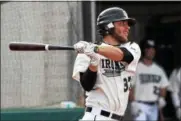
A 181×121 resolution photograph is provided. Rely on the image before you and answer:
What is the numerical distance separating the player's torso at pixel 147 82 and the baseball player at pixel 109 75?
3314mm

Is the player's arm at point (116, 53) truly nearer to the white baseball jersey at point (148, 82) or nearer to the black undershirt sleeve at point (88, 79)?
the black undershirt sleeve at point (88, 79)

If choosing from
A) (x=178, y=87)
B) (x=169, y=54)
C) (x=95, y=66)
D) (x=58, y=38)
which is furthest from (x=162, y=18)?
(x=95, y=66)

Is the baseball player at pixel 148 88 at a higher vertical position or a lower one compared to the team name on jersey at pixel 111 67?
lower

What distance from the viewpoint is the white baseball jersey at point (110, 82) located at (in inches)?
197

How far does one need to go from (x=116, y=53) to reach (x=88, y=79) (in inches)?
15.4

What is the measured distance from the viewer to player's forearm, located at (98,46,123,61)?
450 cm

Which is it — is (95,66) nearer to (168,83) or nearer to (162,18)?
(168,83)

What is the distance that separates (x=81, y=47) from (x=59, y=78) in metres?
2.84

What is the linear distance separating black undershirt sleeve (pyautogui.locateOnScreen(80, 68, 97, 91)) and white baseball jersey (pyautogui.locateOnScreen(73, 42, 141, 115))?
0.20ft

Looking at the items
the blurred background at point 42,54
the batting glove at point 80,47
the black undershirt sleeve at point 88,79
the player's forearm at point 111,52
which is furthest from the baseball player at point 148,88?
the batting glove at point 80,47

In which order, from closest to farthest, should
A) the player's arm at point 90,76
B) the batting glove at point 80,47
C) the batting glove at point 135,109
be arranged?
the batting glove at point 80,47
the player's arm at point 90,76
the batting glove at point 135,109

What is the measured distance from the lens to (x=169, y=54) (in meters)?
10.2

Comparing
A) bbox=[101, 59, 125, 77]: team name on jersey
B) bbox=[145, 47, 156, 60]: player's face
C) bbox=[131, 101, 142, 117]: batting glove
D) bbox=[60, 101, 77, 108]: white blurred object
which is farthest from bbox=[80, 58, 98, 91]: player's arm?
bbox=[145, 47, 156, 60]: player's face

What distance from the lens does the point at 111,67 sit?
198 inches
